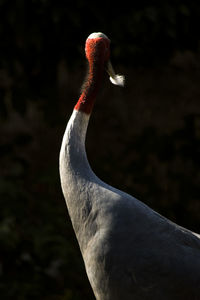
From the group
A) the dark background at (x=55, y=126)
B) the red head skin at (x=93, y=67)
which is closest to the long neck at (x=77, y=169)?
the red head skin at (x=93, y=67)

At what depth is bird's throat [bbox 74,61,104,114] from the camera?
8.59 ft

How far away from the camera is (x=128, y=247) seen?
242 cm

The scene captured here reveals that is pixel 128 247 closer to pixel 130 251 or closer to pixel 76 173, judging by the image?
pixel 130 251

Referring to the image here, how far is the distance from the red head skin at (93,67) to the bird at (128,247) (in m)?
0.27

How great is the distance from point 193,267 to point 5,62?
9.88 feet

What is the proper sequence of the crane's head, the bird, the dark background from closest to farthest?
the bird < the crane's head < the dark background

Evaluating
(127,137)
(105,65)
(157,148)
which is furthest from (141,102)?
(105,65)

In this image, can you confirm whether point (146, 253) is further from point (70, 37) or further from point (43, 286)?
point (70, 37)

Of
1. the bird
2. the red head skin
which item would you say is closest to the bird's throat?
the red head skin

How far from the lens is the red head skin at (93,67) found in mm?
2590

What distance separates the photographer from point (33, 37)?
186 inches

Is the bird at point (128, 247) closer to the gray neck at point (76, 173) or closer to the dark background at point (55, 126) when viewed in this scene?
the gray neck at point (76, 173)

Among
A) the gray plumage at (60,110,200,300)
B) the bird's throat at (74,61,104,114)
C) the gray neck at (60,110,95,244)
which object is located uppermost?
the bird's throat at (74,61,104,114)

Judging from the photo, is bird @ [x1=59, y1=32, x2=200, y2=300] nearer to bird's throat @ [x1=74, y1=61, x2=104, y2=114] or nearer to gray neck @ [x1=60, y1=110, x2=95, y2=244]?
gray neck @ [x1=60, y1=110, x2=95, y2=244]
